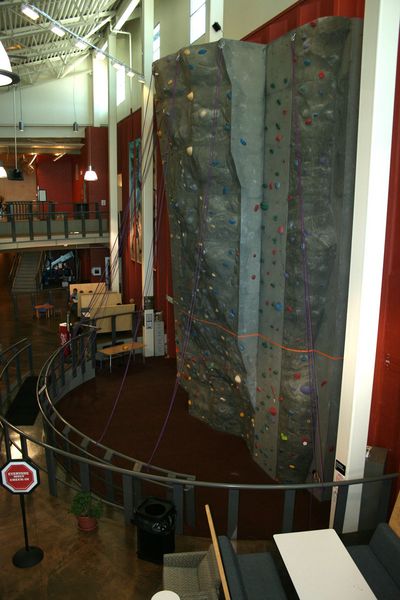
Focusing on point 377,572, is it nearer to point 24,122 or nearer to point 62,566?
point 62,566

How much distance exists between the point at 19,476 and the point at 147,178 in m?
9.41

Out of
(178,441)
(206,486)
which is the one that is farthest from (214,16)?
(206,486)

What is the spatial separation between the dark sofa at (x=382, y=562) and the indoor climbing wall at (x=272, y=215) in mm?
Answer: 1994

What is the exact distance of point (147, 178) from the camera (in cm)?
1269

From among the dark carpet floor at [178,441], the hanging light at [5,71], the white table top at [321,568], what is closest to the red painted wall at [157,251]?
the dark carpet floor at [178,441]

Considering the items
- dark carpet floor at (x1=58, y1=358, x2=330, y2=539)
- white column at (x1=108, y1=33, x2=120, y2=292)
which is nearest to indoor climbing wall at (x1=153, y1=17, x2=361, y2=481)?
dark carpet floor at (x1=58, y1=358, x2=330, y2=539)

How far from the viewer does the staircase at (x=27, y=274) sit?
20344 millimetres

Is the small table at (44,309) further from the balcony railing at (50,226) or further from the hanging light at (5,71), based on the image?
the hanging light at (5,71)

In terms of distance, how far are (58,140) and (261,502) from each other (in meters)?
17.7

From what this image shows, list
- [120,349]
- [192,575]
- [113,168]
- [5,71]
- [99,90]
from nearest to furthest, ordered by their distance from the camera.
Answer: [5,71], [192,575], [120,349], [113,168], [99,90]

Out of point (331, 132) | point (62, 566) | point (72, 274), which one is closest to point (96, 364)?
point (62, 566)

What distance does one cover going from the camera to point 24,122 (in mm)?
18359

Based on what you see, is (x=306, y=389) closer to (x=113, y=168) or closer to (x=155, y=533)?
(x=155, y=533)

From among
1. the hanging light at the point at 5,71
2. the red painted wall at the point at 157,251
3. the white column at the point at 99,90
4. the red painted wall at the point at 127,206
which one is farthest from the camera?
the white column at the point at 99,90
